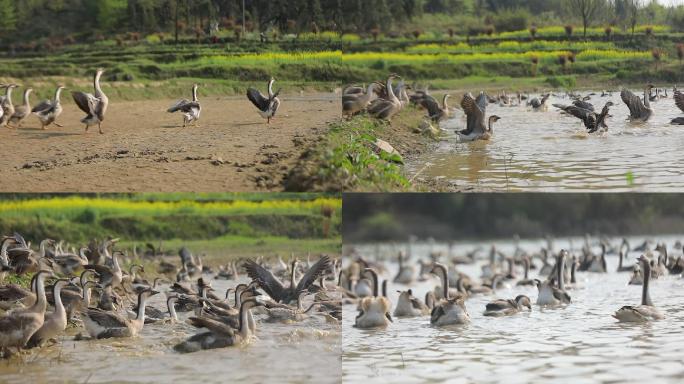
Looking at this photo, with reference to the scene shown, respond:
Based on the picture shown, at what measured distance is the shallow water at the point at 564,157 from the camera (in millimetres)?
11992

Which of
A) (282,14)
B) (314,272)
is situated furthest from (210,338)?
(282,14)

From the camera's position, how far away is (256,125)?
15680 millimetres

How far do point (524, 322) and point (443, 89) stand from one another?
267 inches

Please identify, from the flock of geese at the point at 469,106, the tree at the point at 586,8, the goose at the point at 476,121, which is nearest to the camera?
A: the goose at the point at 476,121

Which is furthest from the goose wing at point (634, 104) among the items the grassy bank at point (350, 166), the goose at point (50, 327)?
the goose at point (50, 327)

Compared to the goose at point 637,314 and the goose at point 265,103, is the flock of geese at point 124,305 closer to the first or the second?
the goose at point 265,103

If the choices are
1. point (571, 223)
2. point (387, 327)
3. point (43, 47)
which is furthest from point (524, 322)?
point (43, 47)

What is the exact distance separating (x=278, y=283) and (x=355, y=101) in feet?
10.7

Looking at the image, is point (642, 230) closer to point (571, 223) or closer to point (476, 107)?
point (571, 223)

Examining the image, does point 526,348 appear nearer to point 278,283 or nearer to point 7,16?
point 278,283

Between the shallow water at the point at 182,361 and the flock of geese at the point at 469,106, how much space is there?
4.09 m

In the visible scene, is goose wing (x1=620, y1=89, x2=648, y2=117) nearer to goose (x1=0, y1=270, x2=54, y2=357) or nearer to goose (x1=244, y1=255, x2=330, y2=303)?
goose (x1=244, y1=255, x2=330, y2=303)

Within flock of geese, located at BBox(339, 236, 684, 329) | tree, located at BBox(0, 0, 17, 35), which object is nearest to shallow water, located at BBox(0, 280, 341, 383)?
flock of geese, located at BBox(339, 236, 684, 329)

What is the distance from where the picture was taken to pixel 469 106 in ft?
45.3
